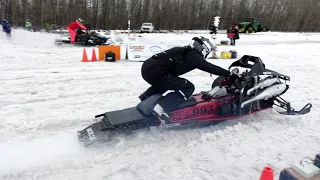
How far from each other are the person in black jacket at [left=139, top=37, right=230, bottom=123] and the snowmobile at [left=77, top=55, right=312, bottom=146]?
0.43 ft

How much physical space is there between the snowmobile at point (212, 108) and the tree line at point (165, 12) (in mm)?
35361

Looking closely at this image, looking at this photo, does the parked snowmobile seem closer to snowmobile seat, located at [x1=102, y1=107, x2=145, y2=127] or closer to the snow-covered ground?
the snow-covered ground

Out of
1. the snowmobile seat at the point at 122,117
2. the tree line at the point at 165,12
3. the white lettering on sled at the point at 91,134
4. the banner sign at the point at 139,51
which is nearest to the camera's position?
the white lettering on sled at the point at 91,134

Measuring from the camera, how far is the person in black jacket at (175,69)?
475 centimetres

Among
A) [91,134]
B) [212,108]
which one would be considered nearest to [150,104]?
[91,134]

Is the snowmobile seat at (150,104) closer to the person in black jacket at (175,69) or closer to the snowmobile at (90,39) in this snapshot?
the person in black jacket at (175,69)

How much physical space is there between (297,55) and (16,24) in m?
33.3

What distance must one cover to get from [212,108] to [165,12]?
39599 millimetres

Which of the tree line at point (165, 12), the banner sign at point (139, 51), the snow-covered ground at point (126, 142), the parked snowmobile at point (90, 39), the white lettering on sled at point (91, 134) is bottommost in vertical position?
the snow-covered ground at point (126, 142)

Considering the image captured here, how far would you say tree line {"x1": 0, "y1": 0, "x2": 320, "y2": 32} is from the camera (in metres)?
36.4

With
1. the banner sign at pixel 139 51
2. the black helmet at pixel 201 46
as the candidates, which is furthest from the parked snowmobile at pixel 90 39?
the black helmet at pixel 201 46

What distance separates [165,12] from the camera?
1690 inches

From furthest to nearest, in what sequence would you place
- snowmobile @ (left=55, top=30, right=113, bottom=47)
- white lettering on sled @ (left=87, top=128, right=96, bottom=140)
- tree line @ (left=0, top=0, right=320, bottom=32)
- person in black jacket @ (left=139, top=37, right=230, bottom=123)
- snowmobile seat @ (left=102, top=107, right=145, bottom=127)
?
tree line @ (left=0, top=0, right=320, bottom=32) → snowmobile @ (left=55, top=30, right=113, bottom=47) → person in black jacket @ (left=139, top=37, right=230, bottom=123) → snowmobile seat @ (left=102, top=107, right=145, bottom=127) → white lettering on sled @ (left=87, top=128, right=96, bottom=140)

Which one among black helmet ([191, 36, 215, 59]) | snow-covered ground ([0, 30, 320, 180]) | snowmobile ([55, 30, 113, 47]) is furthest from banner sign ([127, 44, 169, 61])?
black helmet ([191, 36, 215, 59])
